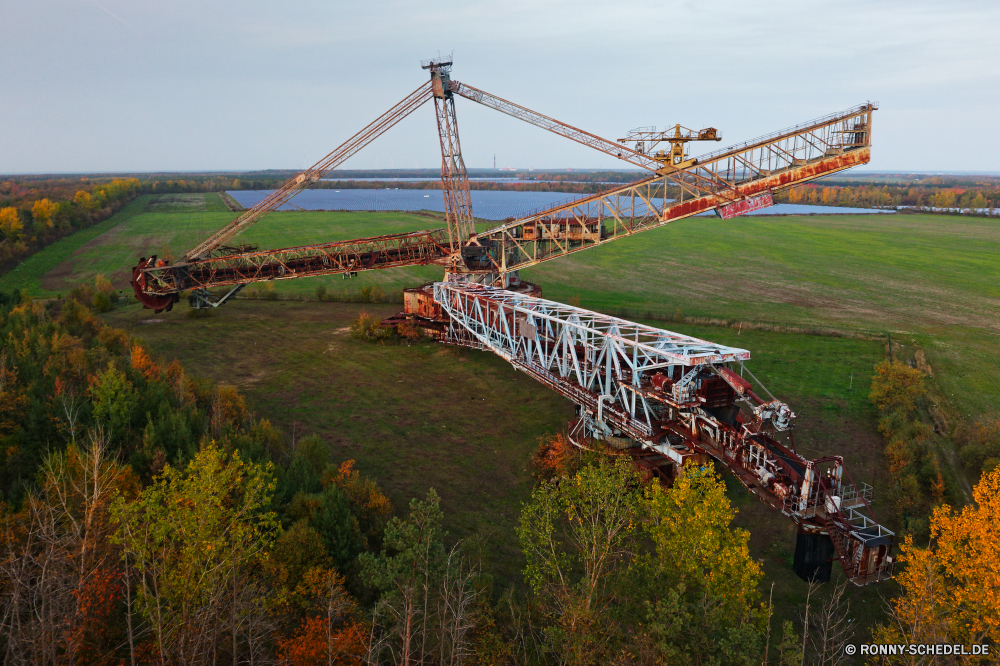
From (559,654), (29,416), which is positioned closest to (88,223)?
(29,416)

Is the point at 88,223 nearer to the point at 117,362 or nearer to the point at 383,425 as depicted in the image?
the point at 117,362

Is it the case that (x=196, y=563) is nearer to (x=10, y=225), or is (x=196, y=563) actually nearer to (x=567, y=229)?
(x=567, y=229)

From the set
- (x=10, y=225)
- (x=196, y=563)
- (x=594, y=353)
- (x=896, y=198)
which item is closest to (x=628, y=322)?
(x=594, y=353)

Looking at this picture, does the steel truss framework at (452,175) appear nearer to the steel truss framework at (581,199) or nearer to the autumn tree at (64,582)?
the steel truss framework at (581,199)

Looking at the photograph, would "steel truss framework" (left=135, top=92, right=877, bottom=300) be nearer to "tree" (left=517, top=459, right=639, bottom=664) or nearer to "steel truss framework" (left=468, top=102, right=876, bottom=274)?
"steel truss framework" (left=468, top=102, right=876, bottom=274)

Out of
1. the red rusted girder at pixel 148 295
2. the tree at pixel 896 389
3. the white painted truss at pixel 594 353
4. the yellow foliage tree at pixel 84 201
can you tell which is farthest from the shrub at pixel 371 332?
the yellow foliage tree at pixel 84 201

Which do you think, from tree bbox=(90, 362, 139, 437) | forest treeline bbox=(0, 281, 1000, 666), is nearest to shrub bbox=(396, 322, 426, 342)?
tree bbox=(90, 362, 139, 437)

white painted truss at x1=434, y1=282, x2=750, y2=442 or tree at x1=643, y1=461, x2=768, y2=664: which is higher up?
white painted truss at x1=434, y1=282, x2=750, y2=442
